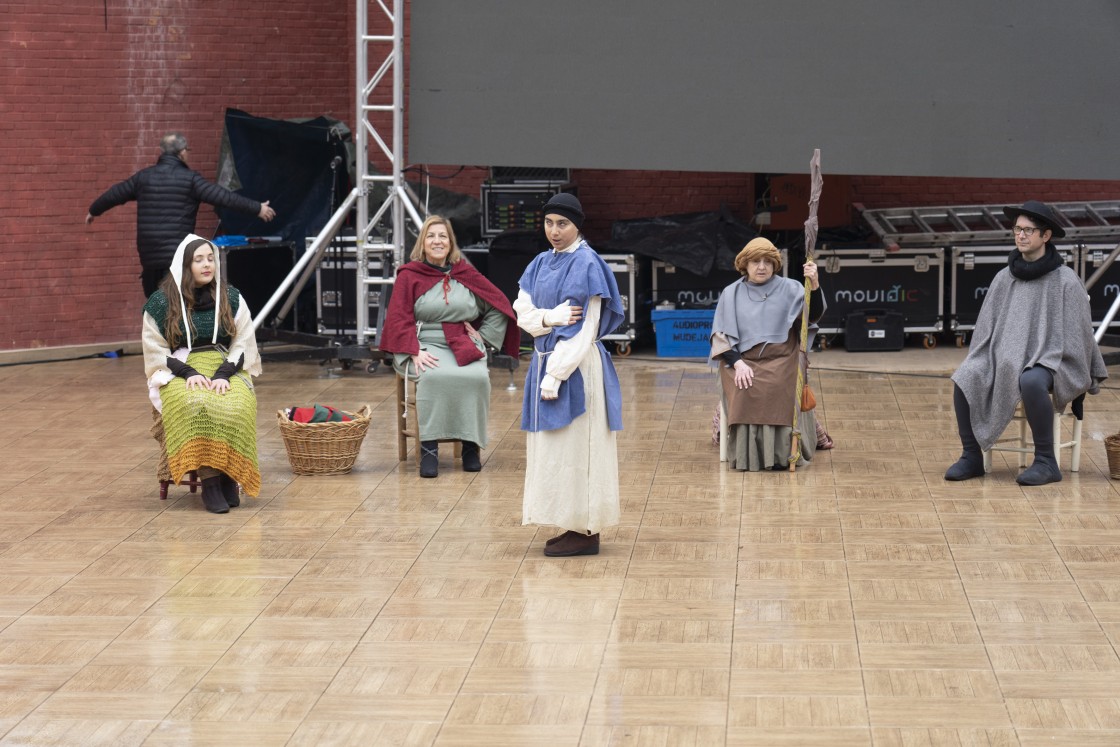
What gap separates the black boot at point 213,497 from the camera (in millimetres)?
6609

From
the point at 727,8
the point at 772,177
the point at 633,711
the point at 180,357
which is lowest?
the point at 633,711

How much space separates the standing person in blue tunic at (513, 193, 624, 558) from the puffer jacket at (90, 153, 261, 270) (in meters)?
4.76

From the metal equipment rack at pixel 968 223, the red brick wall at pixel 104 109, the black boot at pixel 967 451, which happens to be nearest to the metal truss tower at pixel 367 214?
the red brick wall at pixel 104 109

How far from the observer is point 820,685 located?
444cm

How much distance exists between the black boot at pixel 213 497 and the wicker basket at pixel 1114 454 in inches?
153

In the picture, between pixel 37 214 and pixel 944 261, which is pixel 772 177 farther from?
pixel 37 214

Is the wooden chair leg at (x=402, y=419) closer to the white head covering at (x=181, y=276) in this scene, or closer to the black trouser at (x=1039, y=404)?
the white head covering at (x=181, y=276)

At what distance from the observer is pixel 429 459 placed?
7297 millimetres

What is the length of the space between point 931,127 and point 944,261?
185 cm

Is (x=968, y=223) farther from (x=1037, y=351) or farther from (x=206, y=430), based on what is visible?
(x=206, y=430)

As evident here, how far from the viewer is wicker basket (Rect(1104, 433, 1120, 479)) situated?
6.99 m

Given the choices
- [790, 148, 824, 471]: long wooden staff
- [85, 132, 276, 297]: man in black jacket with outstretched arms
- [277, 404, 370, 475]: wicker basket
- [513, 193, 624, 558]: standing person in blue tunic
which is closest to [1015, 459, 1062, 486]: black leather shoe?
[790, 148, 824, 471]: long wooden staff

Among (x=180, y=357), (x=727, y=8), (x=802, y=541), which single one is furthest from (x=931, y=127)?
(x=180, y=357)

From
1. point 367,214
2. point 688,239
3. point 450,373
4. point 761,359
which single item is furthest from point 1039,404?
point 367,214
